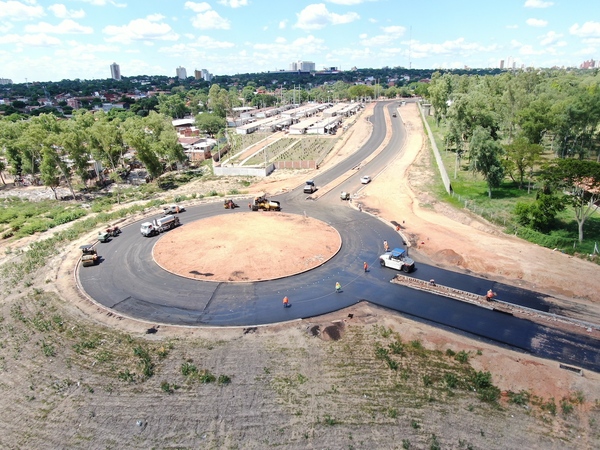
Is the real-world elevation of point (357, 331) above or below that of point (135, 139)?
below

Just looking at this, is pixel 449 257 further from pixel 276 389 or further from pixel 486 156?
pixel 276 389

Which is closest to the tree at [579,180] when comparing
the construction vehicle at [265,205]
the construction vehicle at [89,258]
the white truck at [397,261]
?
the white truck at [397,261]

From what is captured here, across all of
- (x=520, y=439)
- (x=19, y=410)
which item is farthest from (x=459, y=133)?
(x=19, y=410)

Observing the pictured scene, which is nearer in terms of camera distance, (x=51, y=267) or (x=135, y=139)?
(x=51, y=267)

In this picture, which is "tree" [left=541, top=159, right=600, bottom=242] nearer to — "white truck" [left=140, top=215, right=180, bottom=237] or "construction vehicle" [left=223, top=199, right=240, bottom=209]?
"construction vehicle" [left=223, top=199, right=240, bottom=209]

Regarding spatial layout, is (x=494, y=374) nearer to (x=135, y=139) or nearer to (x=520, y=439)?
(x=520, y=439)

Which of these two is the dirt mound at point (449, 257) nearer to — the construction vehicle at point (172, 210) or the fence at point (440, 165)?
the fence at point (440, 165)

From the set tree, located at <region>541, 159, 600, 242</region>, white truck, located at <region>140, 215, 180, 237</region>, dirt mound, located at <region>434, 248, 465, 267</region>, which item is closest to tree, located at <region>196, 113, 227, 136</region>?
white truck, located at <region>140, 215, 180, 237</region>
